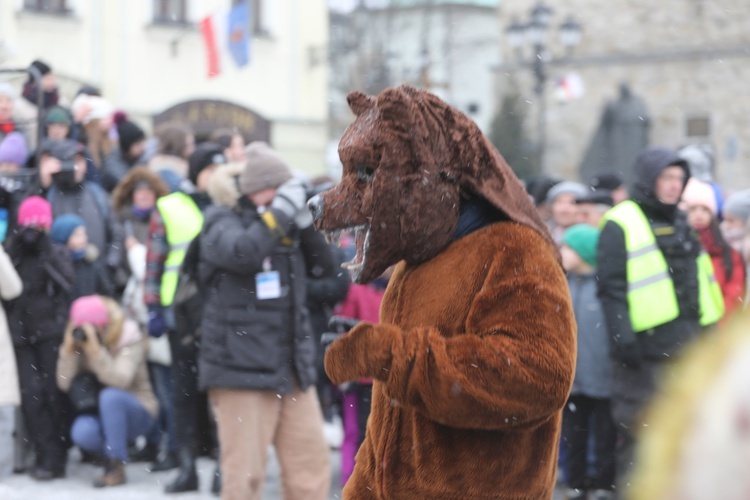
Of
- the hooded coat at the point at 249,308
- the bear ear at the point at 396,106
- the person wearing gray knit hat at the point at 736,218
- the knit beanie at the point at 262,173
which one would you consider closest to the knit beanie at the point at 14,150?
the hooded coat at the point at 249,308

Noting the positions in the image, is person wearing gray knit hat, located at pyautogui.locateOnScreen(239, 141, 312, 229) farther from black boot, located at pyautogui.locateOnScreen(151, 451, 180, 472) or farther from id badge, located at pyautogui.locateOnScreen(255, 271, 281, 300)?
black boot, located at pyautogui.locateOnScreen(151, 451, 180, 472)

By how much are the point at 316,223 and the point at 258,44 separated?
767 inches

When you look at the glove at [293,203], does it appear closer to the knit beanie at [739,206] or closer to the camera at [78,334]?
the camera at [78,334]

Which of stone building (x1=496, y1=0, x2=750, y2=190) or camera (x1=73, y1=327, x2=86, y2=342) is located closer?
camera (x1=73, y1=327, x2=86, y2=342)

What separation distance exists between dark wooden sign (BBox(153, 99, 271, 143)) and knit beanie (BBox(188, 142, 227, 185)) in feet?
43.9

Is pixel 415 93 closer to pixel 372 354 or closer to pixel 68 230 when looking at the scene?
pixel 372 354

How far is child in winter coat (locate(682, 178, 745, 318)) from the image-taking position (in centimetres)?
721

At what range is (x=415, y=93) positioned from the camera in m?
2.97

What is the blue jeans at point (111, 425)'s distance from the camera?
291 inches

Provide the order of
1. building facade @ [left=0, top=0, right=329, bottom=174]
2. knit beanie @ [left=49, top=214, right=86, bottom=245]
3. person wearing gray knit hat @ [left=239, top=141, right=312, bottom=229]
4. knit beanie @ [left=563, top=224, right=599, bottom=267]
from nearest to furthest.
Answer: person wearing gray knit hat @ [left=239, top=141, right=312, bottom=229] < knit beanie @ [left=563, top=224, right=599, bottom=267] < knit beanie @ [left=49, top=214, right=86, bottom=245] < building facade @ [left=0, top=0, right=329, bottom=174]

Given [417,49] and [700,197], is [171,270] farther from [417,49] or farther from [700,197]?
[417,49]

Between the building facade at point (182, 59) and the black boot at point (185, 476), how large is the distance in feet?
→ 42.4

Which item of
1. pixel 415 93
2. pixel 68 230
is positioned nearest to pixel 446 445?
pixel 415 93

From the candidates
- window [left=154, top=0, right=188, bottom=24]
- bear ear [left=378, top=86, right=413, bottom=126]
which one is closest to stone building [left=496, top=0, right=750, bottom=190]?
window [left=154, top=0, right=188, bottom=24]
